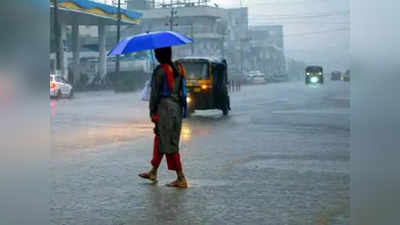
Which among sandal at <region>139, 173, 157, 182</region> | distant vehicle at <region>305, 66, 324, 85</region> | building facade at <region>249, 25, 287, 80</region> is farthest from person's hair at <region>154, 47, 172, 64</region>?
building facade at <region>249, 25, 287, 80</region>

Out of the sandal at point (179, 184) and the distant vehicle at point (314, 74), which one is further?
Answer: the distant vehicle at point (314, 74)

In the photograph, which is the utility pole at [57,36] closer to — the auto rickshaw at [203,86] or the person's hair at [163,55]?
the auto rickshaw at [203,86]

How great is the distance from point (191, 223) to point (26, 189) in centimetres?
215

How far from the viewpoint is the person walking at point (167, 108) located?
6809 mm

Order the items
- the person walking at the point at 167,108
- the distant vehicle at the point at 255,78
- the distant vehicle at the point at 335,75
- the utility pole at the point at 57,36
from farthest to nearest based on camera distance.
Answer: the distant vehicle at the point at 335,75 < the distant vehicle at the point at 255,78 < the utility pole at the point at 57,36 < the person walking at the point at 167,108

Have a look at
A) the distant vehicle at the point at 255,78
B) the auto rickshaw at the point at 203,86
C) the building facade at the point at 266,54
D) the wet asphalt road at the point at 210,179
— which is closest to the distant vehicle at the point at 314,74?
the distant vehicle at the point at 255,78

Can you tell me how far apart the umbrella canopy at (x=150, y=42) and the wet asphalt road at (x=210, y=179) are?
5.00 feet

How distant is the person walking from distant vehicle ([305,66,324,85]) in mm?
62758

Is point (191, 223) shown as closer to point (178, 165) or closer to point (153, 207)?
point (153, 207)

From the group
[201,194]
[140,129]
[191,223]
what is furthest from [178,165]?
[140,129]

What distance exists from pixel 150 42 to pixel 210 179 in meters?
1.73

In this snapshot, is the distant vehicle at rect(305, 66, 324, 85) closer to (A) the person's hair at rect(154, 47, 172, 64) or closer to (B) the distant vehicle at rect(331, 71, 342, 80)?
(B) the distant vehicle at rect(331, 71, 342, 80)

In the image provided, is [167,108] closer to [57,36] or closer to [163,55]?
[163,55]

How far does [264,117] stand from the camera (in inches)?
762
